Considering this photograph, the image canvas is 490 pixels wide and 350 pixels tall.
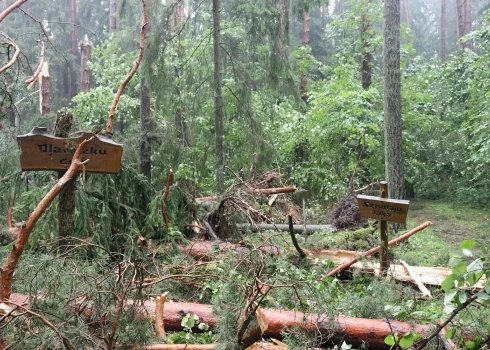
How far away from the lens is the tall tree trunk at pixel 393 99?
28.1ft

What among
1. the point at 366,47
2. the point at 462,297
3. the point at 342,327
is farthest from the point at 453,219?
the point at 462,297

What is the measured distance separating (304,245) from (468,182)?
10933 millimetres

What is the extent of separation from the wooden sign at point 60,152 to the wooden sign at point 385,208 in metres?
3.13

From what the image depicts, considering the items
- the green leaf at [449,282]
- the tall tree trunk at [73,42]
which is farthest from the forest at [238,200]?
the tall tree trunk at [73,42]

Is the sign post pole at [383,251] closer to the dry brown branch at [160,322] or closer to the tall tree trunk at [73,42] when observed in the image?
the dry brown branch at [160,322]

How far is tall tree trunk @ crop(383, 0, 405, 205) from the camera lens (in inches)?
337

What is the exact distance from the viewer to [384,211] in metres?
5.42

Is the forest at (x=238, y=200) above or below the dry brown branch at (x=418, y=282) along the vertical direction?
above

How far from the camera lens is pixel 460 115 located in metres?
13.7

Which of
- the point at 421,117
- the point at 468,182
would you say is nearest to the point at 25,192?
the point at 421,117

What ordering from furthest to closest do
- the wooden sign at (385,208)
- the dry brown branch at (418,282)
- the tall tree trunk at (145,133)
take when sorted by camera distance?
the tall tree trunk at (145,133), the wooden sign at (385,208), the dry brown branch at (418,282)

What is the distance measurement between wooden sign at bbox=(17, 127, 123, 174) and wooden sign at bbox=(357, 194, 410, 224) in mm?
3131

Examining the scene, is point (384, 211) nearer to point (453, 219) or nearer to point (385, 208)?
point (385, 208)

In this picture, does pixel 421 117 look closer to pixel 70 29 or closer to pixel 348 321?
pixel 348 321
